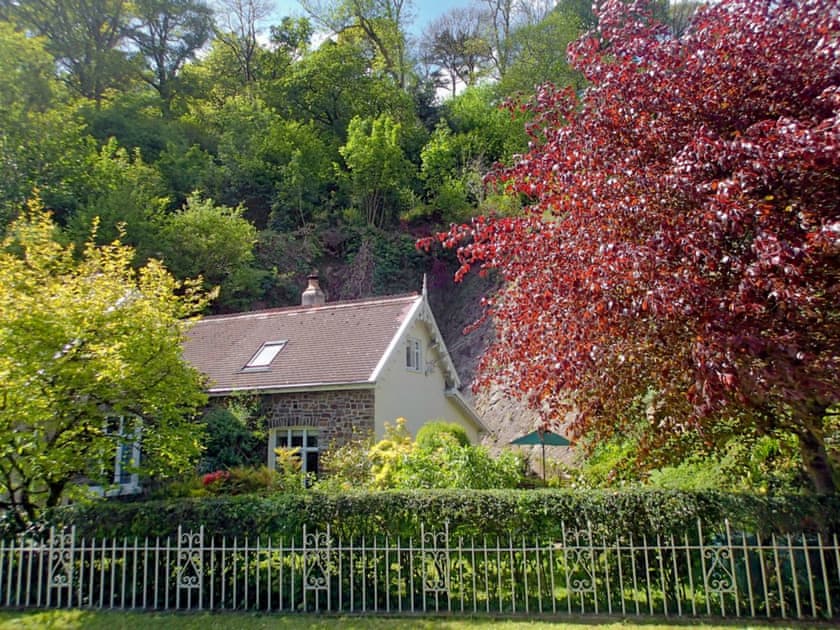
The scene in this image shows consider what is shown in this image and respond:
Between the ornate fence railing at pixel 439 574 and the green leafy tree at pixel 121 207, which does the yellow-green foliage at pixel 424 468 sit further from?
the green leafy tree at pixel 121 207

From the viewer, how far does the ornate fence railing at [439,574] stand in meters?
7.06

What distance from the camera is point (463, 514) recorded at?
25.8 feet

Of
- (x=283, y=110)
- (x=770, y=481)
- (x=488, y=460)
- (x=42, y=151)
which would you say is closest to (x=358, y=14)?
(x=283, y=110)

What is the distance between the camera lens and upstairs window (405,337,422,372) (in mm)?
18703

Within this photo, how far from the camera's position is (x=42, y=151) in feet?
84.9

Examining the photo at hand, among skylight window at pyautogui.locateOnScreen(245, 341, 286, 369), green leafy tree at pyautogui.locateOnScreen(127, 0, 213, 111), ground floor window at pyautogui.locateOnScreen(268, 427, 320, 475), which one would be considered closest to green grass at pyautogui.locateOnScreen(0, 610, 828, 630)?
ground floor window at pyautogui.locateOnScreen(268, 427, 320, 475)

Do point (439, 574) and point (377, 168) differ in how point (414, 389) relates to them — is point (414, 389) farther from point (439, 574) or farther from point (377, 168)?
point (377, 168)

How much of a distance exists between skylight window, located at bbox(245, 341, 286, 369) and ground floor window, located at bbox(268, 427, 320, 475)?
2089mm

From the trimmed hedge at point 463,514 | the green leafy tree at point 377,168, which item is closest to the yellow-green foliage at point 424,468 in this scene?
the trimmed hedge at point 463,514

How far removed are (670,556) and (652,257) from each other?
3.83 m

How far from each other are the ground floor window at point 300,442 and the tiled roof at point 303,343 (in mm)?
1340

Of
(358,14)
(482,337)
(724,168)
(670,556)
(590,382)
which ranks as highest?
(358,14)

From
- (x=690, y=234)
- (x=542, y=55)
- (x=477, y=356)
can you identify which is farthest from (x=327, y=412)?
(x=542, y=55)

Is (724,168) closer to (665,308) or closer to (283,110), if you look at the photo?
(665,308)
